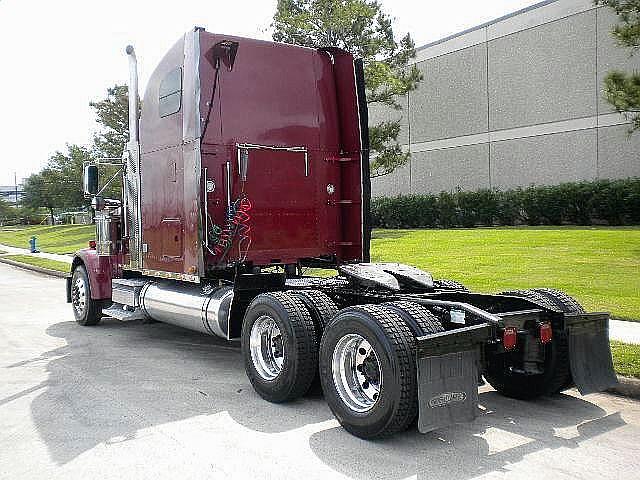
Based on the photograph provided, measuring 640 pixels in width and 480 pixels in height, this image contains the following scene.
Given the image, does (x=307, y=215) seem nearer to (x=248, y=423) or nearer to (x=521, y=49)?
(x=248, y=423)

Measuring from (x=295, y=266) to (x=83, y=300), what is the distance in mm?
4066

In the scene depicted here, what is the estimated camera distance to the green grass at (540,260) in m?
11.6

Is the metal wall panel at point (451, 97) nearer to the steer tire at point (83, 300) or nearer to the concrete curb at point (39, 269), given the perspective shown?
the concrete curb at point (39, 269)

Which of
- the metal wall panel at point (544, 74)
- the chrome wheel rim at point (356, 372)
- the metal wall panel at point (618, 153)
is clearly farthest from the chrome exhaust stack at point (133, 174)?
the metal wall panel at point (544, 74)

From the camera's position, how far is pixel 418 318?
503 cm

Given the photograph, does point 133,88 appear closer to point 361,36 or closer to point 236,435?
point 236,435

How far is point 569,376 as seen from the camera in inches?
223

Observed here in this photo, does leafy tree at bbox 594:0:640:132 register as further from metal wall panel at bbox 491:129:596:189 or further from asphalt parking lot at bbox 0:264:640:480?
metal wall panel at bbox 491:129:596:189

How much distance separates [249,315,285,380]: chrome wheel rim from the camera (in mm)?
6223

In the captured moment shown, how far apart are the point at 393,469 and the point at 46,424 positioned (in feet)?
9.50

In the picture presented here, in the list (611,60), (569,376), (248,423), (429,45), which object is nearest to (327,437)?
(248,423)

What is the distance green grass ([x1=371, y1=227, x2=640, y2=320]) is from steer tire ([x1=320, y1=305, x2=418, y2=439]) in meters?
5.71

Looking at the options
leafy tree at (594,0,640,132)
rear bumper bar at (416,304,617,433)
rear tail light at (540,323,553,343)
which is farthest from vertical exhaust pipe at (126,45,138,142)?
leafy tree at (594,0,640,132)

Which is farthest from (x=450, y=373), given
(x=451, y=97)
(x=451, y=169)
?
(x=451, y=97)
